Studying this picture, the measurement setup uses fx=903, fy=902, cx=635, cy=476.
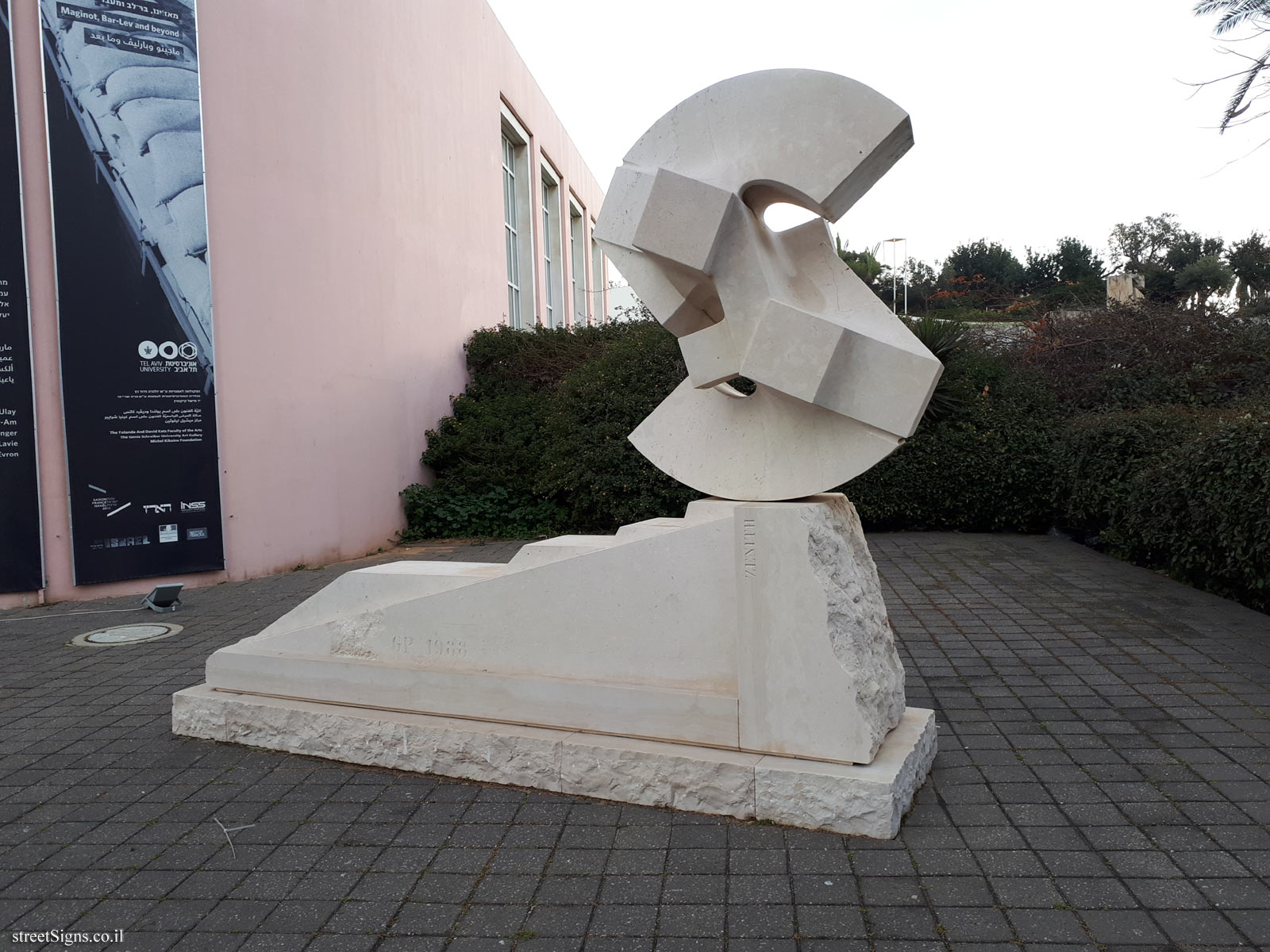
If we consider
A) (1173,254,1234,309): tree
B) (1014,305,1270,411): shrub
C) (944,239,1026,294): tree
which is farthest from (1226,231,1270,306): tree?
(1014,305,1270,411): shrub

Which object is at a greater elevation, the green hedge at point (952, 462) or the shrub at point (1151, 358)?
the shrub at point (1151, 358)

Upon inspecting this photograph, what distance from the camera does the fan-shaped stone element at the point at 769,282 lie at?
3369 mm

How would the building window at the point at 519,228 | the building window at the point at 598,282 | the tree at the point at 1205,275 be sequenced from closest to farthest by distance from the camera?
the building window at the point at 519,228 < the building window at the point at 598,282 < the tree at the point at 1205,275

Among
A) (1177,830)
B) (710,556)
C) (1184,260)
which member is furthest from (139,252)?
(1184,260)

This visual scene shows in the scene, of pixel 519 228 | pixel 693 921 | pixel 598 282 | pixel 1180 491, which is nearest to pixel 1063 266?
pixel 598 282

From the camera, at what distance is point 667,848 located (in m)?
3.12

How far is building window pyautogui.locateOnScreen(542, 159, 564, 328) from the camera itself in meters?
20.9

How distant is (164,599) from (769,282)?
20.4 feet

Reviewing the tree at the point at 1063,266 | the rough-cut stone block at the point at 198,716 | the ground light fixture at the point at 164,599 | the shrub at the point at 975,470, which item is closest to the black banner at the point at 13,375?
the ground light fixture at the point at 164,599

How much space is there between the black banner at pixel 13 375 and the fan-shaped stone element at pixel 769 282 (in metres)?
6.39

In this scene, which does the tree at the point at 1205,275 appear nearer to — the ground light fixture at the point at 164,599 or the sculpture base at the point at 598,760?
the ground light fixture at the point at 164,599

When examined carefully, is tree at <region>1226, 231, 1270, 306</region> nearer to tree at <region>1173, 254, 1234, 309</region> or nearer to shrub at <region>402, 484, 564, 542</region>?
tree at <region>1173, 254, 1234, 309</region>

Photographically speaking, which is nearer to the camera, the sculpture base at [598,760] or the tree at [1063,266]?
the sculpture base at [598,760]

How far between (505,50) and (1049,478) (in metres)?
12.1
